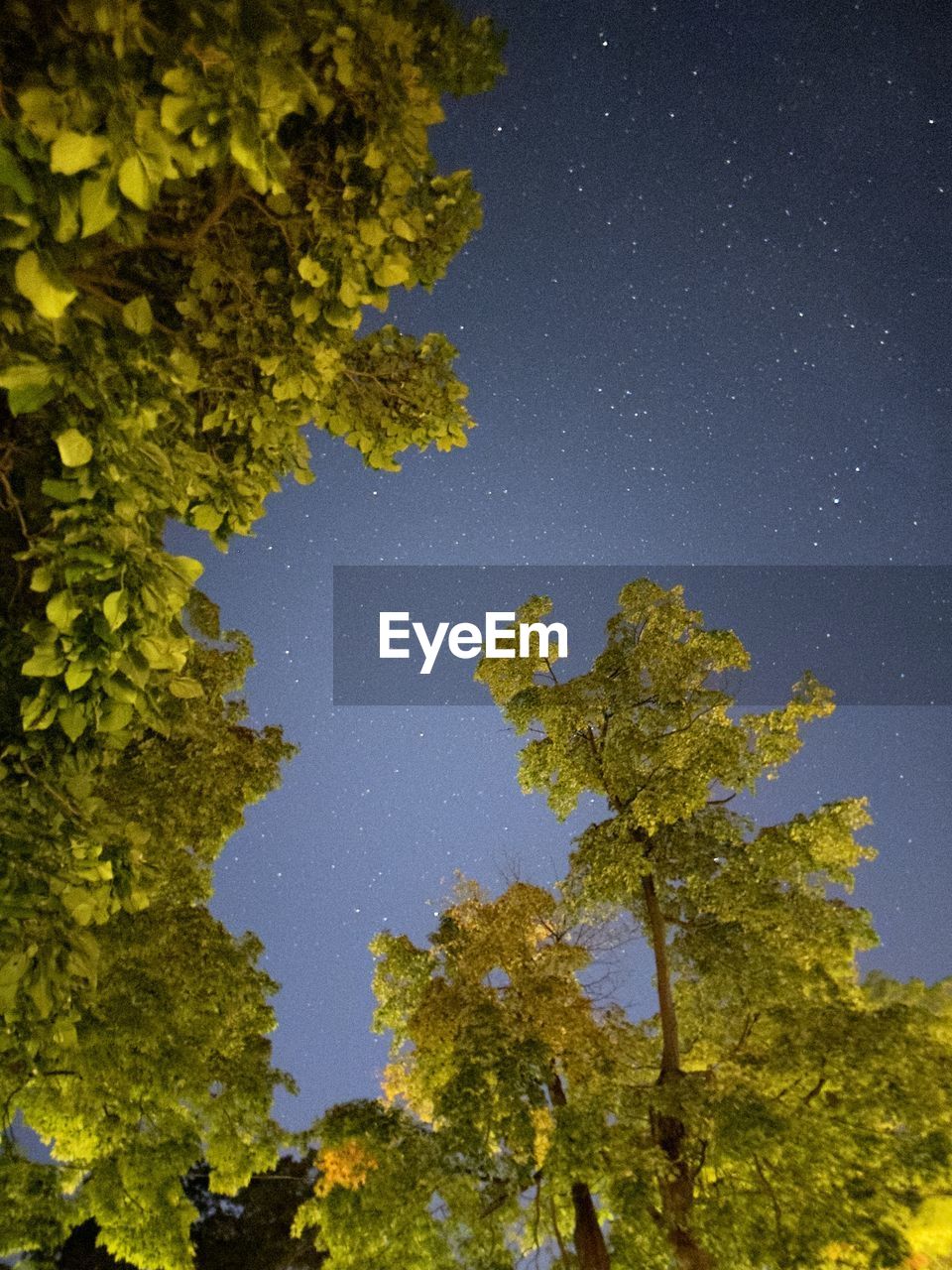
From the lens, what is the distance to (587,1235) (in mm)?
8617

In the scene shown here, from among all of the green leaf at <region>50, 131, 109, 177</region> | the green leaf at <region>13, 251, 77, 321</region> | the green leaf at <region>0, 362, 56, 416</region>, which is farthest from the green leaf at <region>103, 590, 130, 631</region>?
the green leaf at <region>50, 131, 109, 177</region>

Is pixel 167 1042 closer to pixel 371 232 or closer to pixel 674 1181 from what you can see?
pixel 674 1181

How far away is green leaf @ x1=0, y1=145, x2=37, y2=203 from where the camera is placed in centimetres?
138

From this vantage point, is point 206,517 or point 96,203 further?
point 206,517

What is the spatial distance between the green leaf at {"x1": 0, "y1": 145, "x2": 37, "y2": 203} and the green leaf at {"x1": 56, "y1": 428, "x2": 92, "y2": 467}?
1.93 ft

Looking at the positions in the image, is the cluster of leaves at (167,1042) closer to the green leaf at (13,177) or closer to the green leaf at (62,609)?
the green leaf at (62,609)

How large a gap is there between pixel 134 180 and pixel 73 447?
2.36ft

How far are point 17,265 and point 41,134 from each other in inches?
10.4

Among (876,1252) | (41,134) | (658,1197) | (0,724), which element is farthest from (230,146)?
(658,1197)

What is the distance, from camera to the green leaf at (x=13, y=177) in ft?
4.53

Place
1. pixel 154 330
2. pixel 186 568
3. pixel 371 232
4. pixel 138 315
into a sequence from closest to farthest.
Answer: pixel 138 315 < pixel 186 568 < pixel 371 232 < pixel 154 330

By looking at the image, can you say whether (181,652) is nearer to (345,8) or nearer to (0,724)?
(0,724)

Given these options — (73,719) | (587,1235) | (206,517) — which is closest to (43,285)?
(73,719)

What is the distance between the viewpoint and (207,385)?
2805 mm
